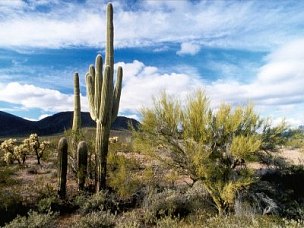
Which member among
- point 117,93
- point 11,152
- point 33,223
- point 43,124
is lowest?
point 33,223

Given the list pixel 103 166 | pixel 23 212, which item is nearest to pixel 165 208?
pixel 103 166

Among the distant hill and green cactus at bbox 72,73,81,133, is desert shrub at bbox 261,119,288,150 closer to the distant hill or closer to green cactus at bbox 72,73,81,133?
green cactus at bbox 72,73,81,133

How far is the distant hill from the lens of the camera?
128250mm

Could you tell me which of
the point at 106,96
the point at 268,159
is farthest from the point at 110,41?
the point at 268,159

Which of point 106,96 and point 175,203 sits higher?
point 106,96

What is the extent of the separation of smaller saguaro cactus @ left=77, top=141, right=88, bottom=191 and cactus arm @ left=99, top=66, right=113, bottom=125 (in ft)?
5.08

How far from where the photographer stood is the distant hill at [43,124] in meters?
128

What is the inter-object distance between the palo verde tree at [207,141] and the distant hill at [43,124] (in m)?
111

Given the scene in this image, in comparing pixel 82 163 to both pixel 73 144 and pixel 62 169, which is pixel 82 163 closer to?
pixel 62 169

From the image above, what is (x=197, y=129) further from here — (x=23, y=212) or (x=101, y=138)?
(x=23, y=212)

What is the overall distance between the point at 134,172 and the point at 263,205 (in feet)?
18.1

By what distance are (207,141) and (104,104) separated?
4428 millimetres

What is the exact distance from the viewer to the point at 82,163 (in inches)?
639

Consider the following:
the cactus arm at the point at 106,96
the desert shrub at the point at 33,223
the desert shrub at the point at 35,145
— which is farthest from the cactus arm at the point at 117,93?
the desert shrub at the point at 35,145
